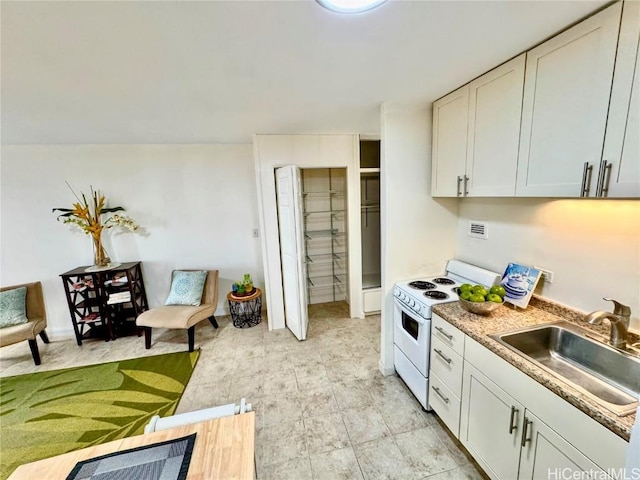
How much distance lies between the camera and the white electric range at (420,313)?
1934mm

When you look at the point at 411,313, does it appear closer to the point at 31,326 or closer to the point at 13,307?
the point at 31,326

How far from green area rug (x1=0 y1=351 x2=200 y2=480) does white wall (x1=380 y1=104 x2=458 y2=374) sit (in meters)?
2.07

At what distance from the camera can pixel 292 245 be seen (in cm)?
302

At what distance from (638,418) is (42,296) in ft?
16.0

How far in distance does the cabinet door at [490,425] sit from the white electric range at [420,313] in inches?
14.4

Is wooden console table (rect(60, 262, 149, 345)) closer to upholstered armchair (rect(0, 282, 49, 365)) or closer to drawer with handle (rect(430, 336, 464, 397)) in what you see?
upholstered armchair (rect(0, 282, 49, 365))

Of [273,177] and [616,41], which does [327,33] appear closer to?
[616,41]

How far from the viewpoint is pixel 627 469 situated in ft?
2.48

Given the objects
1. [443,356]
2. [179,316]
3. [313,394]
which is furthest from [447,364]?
[179,316]

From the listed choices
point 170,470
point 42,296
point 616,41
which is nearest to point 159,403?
point 170,470

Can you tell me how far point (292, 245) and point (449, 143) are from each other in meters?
1.83

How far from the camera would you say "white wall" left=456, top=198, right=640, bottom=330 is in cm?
132

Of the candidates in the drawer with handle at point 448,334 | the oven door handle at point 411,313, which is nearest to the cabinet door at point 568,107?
the drawer with handle at point 448,334

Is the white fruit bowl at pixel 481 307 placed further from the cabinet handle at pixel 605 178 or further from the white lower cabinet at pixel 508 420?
the cabinet handle at pixel 605 178
